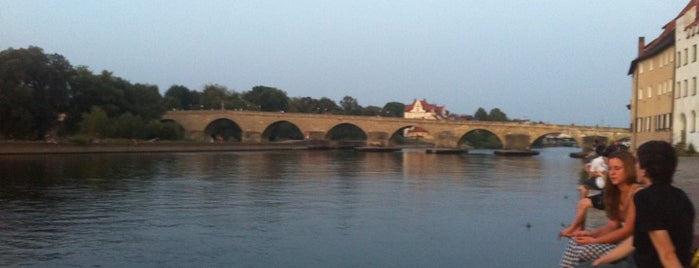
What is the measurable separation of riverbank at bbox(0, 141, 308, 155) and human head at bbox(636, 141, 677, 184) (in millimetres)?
56525

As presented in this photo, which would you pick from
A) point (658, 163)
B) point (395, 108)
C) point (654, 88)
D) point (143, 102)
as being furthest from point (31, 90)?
point (395, 108)

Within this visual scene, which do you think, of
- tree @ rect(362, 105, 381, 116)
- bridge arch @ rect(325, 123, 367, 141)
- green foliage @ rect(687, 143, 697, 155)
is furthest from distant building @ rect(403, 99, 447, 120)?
green foliage @ rect(687, 143, 697, 155)

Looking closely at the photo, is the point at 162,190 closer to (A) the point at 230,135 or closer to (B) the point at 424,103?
(A) the point at 230,135

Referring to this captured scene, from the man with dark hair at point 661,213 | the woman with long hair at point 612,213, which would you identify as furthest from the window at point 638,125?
the man with dark hair at point 661,213

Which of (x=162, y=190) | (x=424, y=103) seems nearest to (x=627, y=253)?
(x=162, y=190)

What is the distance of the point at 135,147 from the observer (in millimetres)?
67938

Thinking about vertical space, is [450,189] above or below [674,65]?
below

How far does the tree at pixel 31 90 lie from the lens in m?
59.2

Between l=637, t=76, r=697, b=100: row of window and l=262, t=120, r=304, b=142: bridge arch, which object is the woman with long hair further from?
l=262, t=120, r=304, b=142: bridge arch

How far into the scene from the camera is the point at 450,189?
1040 inches

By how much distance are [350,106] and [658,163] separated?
149 metres

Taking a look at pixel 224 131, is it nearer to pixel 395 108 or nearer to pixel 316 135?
pixel 316 135

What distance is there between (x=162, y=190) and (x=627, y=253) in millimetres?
21309

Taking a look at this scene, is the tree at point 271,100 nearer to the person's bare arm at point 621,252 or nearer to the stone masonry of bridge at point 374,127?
the stone masonry of bridge at point 374,127
